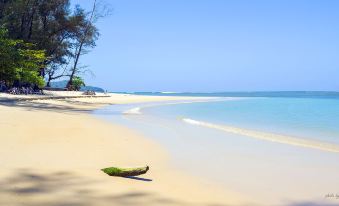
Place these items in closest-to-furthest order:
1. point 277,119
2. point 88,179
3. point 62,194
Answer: point 62,194 < point 88,179 < point 277,119

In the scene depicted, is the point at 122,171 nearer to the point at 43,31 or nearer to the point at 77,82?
the point at 43,31

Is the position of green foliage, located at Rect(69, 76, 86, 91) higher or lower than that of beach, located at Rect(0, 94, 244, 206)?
higher

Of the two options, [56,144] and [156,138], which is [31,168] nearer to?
[56,144]

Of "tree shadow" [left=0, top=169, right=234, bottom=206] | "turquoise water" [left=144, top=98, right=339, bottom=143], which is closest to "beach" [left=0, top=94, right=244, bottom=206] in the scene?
"tree shadow" [left=0, top=169, right=234, bottom=206]

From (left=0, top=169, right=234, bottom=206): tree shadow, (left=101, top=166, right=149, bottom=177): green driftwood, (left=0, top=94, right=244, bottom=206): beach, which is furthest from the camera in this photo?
(left=101, top=166, right=149, bottom=177): green driftwood

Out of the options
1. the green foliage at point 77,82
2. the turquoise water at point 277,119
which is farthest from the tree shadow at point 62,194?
the green foliage at point 77,82

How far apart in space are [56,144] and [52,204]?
429 cm

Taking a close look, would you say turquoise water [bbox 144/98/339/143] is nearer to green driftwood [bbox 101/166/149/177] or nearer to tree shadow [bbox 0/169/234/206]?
green driftwood [bbox 101/166/149/177]

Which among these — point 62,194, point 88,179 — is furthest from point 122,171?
point 62,194

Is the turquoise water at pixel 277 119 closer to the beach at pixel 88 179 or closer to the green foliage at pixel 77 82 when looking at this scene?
the beach at pixel 88 179

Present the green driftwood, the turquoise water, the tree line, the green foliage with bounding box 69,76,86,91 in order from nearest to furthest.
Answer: the green driftwood, the turquoise water, the tree line, the green foliage with bounding box 69,76,86,91

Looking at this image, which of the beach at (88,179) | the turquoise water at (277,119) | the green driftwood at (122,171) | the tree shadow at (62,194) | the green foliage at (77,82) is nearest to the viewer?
the tree shadow at (62,194)

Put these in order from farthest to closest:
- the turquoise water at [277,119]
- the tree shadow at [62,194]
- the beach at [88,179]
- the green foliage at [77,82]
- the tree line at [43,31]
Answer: the green foliage at [77,82]
the tree line at [43,31]
the turquoise water at [277,119]
the beach at [88,179]
the tree shadow at [62,194]

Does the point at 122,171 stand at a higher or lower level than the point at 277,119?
higher
